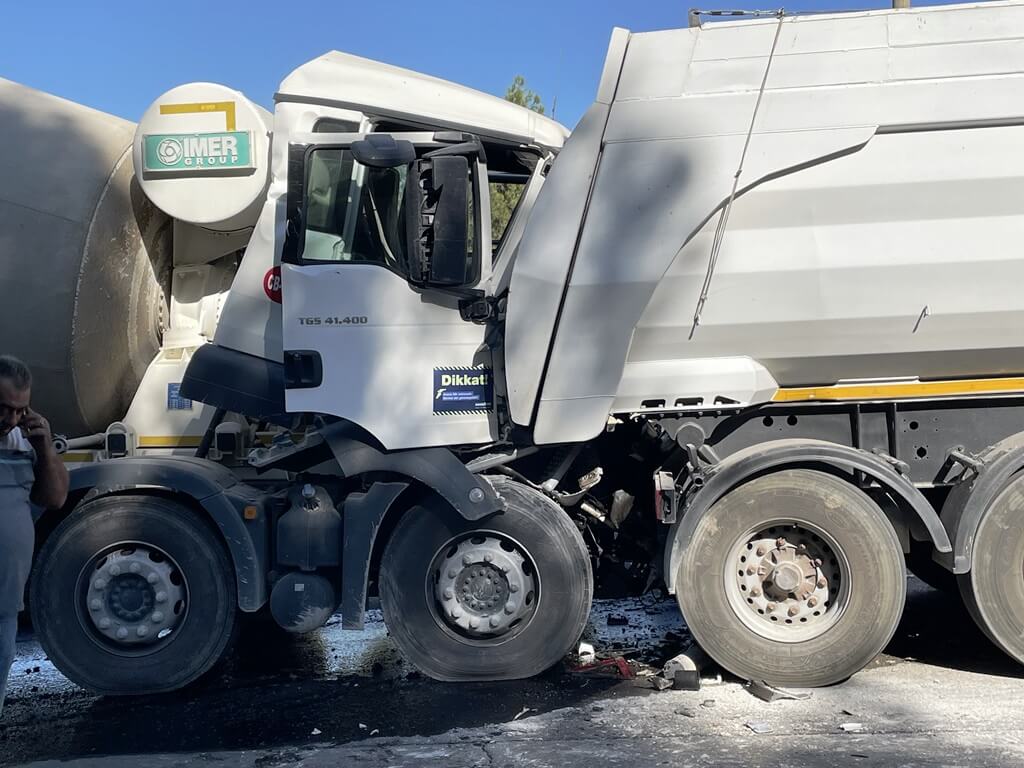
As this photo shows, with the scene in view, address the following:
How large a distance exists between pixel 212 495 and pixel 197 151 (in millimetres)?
1972

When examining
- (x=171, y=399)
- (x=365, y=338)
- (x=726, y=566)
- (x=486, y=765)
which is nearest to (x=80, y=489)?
(x=171, y=399)

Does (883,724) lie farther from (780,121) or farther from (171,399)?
(171,399)

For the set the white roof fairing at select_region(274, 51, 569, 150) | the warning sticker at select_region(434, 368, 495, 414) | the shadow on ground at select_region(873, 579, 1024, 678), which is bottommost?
the shadow on ground at select_region(873, 579, 1024, 678)

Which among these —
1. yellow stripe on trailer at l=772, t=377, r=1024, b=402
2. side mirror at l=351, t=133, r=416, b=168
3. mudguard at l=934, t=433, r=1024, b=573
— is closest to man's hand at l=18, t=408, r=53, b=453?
side mirror at l=351, t=133, r=416, b=168

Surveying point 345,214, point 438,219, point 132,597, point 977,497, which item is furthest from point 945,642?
point 132,597

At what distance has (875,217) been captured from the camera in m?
4.66

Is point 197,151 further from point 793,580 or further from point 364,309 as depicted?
point 793,580

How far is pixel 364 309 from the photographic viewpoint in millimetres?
4871

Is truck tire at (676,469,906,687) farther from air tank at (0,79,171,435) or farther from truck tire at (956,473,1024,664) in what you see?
air tank at (0,79,171,435)

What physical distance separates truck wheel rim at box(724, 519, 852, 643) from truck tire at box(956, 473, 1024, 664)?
717mm

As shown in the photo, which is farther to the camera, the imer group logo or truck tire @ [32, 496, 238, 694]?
the imer group logo

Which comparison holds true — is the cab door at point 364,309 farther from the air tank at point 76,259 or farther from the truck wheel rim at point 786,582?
the truck wheel rim at point 786,582

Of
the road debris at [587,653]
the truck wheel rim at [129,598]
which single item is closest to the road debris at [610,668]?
the road debris at [587,653]

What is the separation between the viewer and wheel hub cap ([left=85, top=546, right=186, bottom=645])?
5.04 metres
